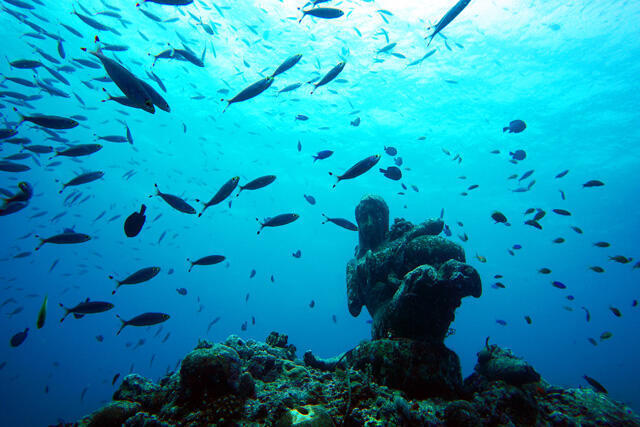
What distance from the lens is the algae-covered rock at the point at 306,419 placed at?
108 inches

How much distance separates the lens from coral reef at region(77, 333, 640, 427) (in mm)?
3143

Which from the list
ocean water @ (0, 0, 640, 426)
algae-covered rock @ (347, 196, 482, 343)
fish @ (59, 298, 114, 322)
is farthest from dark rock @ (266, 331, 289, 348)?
ocean water @ (0, 0, 640, 426)

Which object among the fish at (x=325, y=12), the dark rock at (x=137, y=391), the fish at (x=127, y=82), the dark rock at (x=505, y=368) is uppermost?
the fish at (x=325, y=12)

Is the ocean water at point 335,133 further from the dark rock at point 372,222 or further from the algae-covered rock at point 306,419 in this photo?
the algae-covered rock at point 306,419

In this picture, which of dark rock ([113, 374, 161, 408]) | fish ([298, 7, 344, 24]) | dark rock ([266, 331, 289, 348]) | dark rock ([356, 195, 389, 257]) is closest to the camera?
dark rock ([113, 374, 161, 408])

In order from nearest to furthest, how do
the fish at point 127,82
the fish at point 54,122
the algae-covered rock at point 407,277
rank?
the fish at point 127,82
the fish at point 54,122
the algae-covered rock at point 407,277

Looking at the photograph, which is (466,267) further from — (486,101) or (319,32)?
(486,101)

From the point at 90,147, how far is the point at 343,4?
16.4 m

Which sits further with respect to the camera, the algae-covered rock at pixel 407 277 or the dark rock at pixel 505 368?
the dark rock at pixel 505 368

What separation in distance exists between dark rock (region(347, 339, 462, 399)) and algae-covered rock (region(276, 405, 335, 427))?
1.08 m

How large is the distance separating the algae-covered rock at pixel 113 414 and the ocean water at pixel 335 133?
8215mm

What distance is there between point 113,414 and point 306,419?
2.72 m

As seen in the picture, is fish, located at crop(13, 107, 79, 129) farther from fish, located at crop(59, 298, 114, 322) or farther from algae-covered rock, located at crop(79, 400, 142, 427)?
algae-covered rock, located at crop(79, 400, 142, 427)

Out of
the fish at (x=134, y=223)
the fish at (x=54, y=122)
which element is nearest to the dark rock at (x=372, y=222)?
the fish at (x=134, y=223)
